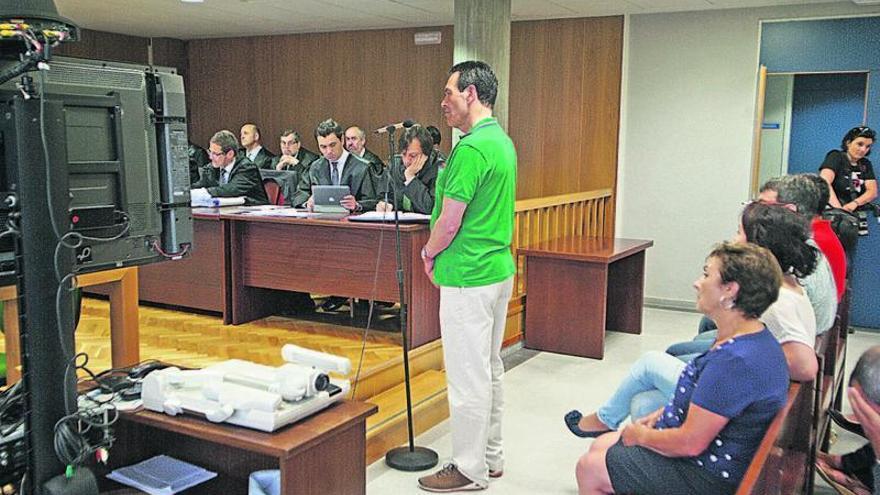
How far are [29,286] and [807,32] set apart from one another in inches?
245

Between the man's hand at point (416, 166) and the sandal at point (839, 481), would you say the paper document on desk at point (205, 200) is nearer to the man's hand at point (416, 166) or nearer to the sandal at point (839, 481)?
the man's hand at point (416, 166)

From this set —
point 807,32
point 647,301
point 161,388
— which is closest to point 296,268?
point 161,388

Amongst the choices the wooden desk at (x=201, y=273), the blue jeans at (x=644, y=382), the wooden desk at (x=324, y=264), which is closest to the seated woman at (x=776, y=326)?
the blue jeans at (x=644, y=382)

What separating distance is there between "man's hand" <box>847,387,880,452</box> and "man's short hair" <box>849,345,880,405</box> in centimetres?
1

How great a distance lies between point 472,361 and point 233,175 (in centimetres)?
315

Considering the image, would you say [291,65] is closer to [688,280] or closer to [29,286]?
[688,280]

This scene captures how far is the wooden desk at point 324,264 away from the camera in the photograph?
4238 mm

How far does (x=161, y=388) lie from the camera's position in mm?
1925

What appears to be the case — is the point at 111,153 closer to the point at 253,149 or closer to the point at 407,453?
the point at 407,453

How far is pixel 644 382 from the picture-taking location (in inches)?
117

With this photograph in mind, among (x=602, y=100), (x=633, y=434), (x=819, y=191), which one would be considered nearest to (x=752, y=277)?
(x=633, y=434)

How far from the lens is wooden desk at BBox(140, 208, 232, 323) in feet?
15.6

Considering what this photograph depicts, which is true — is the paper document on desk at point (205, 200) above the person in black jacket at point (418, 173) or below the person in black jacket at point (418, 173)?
below

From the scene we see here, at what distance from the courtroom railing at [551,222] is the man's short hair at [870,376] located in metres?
3.29
